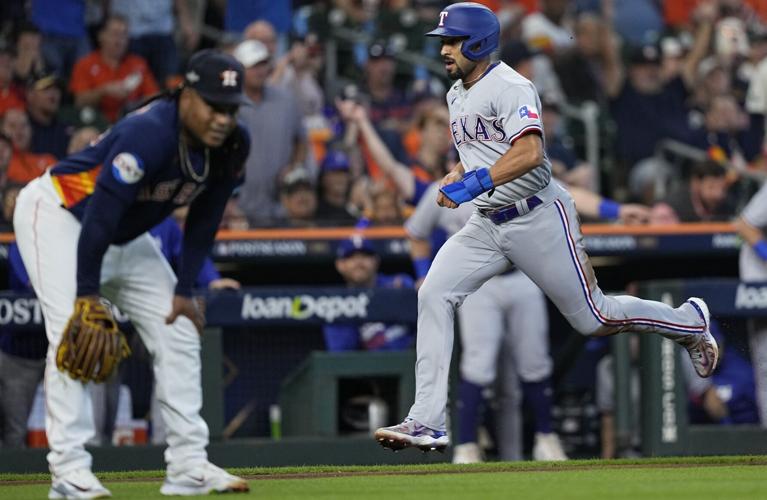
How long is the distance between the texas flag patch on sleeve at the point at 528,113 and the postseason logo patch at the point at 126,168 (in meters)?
1.66

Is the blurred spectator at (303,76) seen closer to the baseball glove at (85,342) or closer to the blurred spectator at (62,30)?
the blurred spectator at (62,30)

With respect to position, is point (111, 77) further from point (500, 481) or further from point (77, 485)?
point (77, 485)

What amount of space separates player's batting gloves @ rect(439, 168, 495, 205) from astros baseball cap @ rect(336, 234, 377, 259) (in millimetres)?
3366

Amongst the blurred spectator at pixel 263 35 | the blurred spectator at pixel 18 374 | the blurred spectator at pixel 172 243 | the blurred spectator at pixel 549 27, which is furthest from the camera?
the blurred spectator at pixel 549 27

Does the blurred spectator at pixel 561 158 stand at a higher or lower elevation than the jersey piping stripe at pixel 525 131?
higher

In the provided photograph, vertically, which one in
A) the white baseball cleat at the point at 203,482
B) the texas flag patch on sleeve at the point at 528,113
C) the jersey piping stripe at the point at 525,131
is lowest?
the white baseball cleat at the point at 203,482

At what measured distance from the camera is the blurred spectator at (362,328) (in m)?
9.44

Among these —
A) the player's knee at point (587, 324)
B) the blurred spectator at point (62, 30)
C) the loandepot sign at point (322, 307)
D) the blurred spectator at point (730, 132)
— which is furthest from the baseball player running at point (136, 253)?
the blurred spectator at point (730, 132)

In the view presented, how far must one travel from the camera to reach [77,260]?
19.5 ft

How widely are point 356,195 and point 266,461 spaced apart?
10.5 feet

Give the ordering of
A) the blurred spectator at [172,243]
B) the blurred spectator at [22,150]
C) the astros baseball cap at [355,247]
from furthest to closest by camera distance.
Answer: the blurred spectator at [22,150]
the astros baseball cap at [355,247]
the blurred spectator at [172,243]

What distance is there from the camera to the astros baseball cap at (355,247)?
9609mm

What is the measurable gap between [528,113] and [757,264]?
3.94 meters

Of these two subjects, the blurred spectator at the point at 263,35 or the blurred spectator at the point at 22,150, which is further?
the blurred spectator at the point at 263,35
